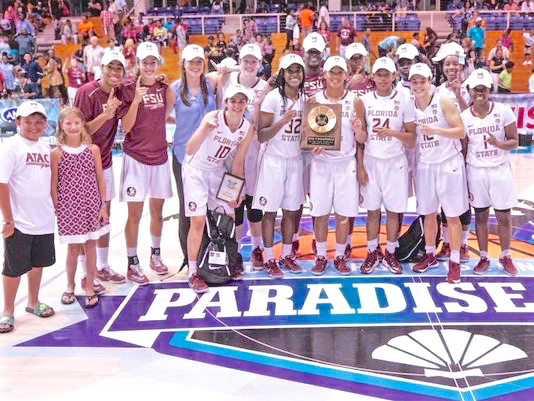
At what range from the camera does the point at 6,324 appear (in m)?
4.55

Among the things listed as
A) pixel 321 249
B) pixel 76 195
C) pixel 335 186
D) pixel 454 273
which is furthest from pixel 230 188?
pixel 454 273

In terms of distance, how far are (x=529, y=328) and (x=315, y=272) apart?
1.76 m

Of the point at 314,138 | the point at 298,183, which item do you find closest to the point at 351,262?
the point at 298,183

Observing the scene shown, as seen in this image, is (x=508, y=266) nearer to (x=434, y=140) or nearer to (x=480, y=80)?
(x=434, y=140)

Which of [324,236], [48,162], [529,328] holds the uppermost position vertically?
[48,162]

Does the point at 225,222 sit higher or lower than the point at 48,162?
lower

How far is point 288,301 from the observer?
4969mm

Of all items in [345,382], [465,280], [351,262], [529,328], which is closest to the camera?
[345,382]

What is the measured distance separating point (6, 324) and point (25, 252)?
544mm

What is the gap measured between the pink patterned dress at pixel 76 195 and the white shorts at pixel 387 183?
7.14 ft

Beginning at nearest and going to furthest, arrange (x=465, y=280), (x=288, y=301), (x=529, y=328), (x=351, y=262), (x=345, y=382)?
(x=345, y=382) → (x=529, y=328) → (x=288, y=301) → (x=465, y=280) → (x=351, y=262)

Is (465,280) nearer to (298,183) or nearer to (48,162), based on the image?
(298,183)

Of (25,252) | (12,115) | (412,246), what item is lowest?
(412,246)

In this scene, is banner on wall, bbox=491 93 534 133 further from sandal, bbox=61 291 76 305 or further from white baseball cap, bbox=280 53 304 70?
sandal, bbox=61 291 76 305
